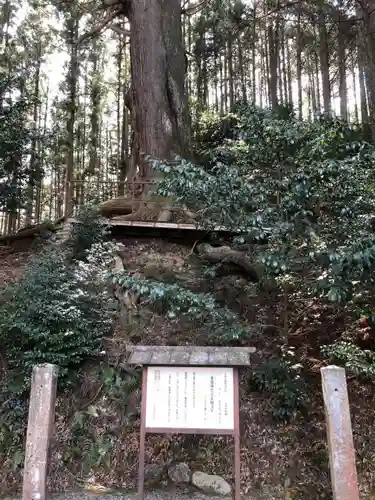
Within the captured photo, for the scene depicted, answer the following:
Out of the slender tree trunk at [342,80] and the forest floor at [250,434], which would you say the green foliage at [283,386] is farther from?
the slender tree trunk at [342,80]

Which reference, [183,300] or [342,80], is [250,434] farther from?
[342,80]

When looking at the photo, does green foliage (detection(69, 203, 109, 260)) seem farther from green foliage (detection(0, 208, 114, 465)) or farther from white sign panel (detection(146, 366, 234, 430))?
white sign panel (detection(146, 366, 234, 430))

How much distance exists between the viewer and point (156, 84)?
370 inches

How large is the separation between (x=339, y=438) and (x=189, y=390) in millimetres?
1253

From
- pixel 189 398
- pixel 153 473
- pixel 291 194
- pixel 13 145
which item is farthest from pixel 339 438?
pixel 13 145

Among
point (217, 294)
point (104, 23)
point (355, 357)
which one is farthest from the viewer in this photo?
point (104, 23)

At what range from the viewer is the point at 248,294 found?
6.40 meters

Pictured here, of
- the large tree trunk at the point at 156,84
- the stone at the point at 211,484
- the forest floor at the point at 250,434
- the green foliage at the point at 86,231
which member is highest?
the large tree trunk at the point at 156,84

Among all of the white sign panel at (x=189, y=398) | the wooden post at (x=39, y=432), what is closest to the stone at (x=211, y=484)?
the white sign panel at (x=189, y=398)

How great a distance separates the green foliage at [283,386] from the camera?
15.8ft

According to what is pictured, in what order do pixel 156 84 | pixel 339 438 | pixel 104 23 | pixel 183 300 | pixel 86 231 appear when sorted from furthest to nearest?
pixel 104 23 < pixel 156 84 < pixel 86 231 < pixel 183 300 < pixel 339 438

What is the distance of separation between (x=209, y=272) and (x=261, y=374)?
1.51 meters

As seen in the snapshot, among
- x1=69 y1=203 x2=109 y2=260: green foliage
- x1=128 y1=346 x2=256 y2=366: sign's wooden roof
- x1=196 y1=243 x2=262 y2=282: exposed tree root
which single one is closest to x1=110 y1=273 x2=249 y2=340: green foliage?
x1=128 y1=346 x2=256 y2=366: sign's wooden roof

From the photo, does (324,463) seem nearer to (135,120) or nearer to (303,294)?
(303,294)
